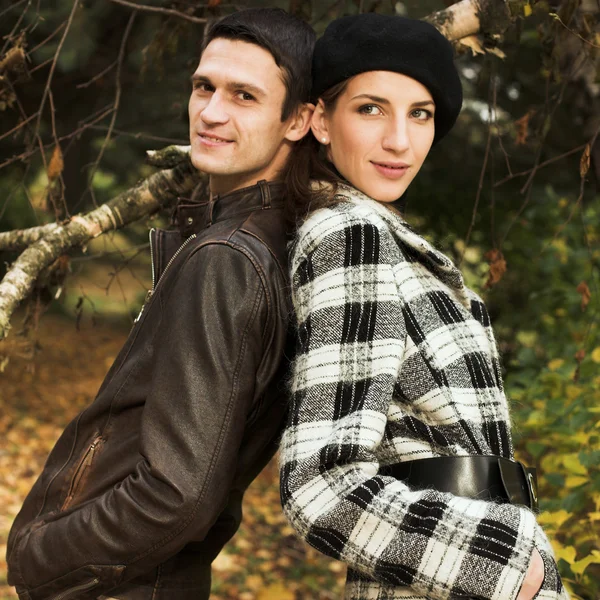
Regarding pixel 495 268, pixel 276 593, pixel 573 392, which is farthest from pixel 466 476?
pixel 276 593

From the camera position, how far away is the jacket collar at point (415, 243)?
1.91 meters

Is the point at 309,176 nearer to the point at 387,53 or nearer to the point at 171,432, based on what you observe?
the point at 387,53

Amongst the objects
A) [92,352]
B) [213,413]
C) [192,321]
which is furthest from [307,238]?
[92,352]

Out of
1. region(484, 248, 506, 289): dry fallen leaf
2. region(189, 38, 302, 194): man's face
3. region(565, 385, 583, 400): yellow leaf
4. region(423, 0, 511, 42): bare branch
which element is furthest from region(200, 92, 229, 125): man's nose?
region(565, 385, 583, 400): yellow leaf

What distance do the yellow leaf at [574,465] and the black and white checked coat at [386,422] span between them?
1.31 meters

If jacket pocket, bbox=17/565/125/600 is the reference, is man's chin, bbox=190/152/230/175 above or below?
above

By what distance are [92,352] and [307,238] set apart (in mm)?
8041

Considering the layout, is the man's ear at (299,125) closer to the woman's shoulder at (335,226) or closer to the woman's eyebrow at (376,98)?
the woman's eyebrow at (376,98)

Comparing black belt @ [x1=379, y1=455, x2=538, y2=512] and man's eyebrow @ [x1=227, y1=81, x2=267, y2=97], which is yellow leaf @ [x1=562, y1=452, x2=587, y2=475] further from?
man's eyebrow @ [x1=227, y1=81, x2=267, y2=97]

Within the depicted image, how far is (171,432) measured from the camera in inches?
69.9

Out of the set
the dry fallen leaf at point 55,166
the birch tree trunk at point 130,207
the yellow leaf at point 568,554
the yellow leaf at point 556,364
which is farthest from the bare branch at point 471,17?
the yellow leaf at point 556,364

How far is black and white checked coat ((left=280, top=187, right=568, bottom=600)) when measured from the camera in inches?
64.4

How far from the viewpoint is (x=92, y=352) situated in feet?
31.2

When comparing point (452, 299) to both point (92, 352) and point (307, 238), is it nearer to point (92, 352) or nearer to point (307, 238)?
point (307, 238)
